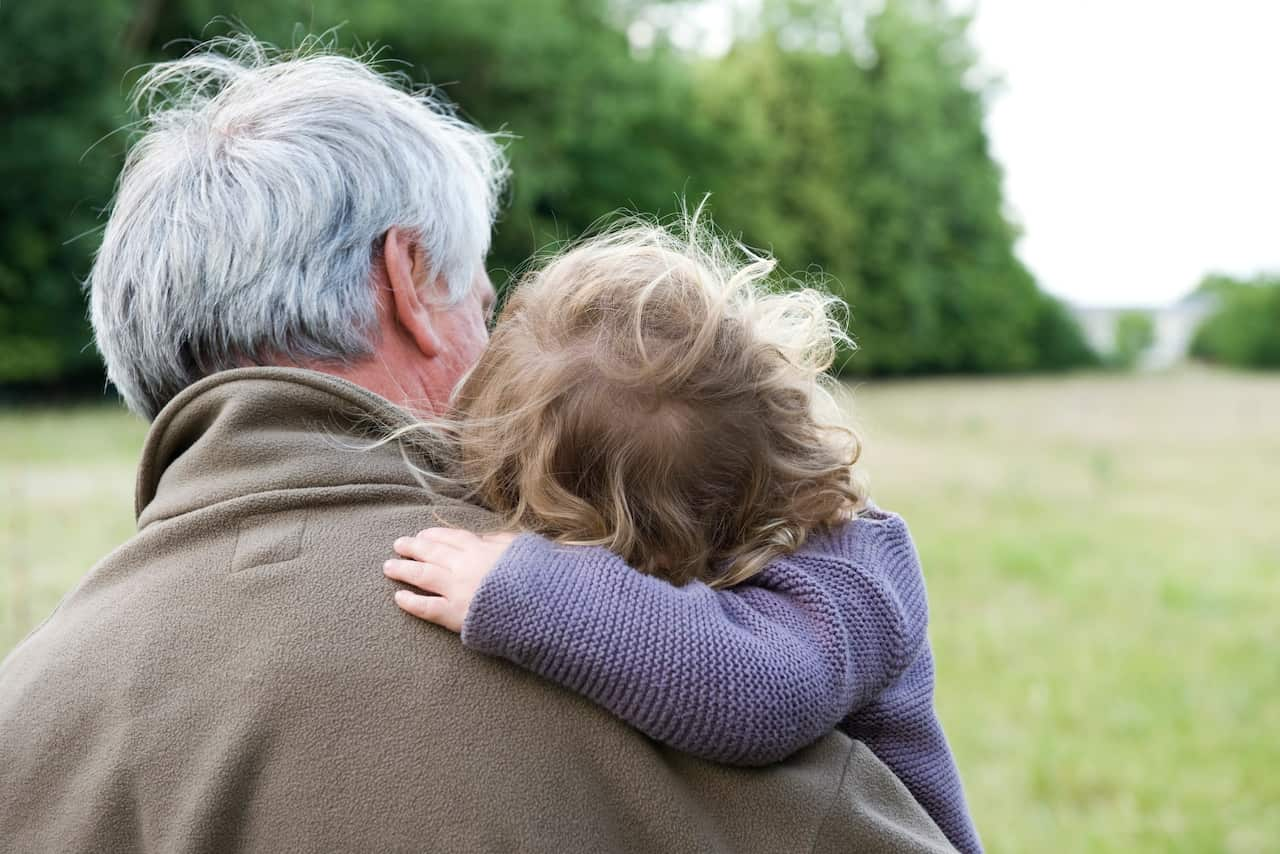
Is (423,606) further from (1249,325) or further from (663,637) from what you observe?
(1249,325)

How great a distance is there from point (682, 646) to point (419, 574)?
30 cm

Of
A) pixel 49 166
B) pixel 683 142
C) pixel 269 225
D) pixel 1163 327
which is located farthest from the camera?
pixel 1163 327

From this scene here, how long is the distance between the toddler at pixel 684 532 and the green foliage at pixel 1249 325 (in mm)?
44854

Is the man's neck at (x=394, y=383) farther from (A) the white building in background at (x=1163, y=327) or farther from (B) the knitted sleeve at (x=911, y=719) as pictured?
(A) the white building in background at (x=1163, y=327)

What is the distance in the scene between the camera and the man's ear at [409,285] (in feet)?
5.49

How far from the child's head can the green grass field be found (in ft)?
0.97

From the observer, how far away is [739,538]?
1556mm

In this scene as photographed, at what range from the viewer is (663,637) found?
1336 millimetres

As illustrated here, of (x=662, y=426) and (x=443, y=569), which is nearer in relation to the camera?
(x=443, y=569)

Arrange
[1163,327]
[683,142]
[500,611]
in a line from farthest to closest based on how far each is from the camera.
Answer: [1163,327] < [683,142] < [500,611]

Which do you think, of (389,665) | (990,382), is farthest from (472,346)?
(990,382)

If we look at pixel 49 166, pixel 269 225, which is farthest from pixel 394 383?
pixel 49 166

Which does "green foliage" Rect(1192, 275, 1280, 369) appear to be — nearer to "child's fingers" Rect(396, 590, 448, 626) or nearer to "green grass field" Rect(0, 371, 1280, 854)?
"green grass field" Rect(0, 371, 1280, 854)

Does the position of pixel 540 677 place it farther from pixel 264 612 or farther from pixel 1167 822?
pixel 1167 822
